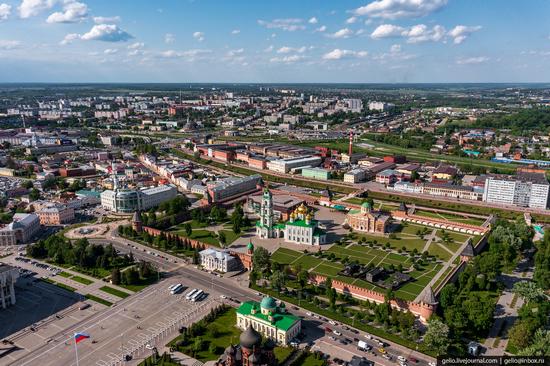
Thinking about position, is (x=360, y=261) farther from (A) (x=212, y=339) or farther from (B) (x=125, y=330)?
(B) (x=125, y=330)

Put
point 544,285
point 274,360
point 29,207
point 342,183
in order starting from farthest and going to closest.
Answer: point 342,183
point 29,207
point 544,285
point 274,360

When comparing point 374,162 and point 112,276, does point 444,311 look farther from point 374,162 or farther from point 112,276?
point 374,162

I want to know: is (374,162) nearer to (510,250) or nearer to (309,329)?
(510,250)

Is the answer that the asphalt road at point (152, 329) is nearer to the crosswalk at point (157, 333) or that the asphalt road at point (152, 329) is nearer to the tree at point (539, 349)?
the crosswalk at point (157, 333)

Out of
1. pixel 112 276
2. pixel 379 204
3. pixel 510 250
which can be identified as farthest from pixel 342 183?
pixel 112 276

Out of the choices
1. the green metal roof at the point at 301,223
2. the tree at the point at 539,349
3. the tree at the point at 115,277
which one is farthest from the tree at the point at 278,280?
the tree at the point at 539,349

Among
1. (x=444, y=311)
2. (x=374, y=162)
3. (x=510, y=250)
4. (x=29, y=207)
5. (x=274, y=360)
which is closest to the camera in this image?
(x=274, y=360)

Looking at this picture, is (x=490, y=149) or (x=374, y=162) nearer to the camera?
(x=374, y=162)
